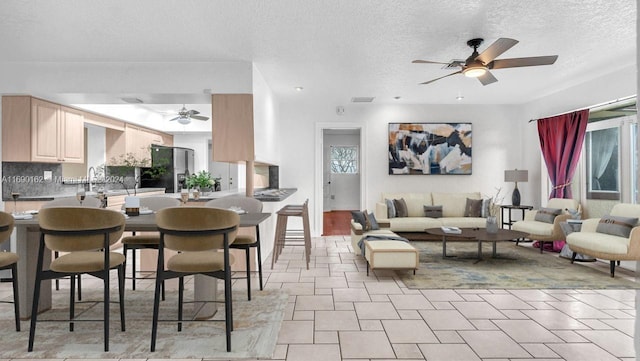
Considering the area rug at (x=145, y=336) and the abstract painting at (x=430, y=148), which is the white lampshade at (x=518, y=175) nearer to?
the abstract painting at (x=430, y=148)

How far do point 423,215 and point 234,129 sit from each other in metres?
3.81

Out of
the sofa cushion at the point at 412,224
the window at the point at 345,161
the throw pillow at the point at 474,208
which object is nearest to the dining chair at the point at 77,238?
the sofa cushion at the point at 412,224

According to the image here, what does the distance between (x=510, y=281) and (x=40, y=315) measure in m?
4.34

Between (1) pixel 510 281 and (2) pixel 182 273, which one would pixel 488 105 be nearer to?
(1) pixel 510 281

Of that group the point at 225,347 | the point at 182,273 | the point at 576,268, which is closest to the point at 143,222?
the point at 182,273

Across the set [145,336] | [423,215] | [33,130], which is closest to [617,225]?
[423,215]

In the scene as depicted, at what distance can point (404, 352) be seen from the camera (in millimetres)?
2430

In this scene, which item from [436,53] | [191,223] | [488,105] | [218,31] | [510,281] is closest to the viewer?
[191,223]

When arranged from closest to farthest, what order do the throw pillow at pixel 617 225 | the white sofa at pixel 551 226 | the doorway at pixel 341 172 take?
1. the throw pillow at pixel 617 225
2. the white sofa at pixel 551 226
3. the doorway at pixel 341 172

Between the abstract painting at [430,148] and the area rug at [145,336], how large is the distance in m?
4.68

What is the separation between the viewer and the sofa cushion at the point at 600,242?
4.14 metres

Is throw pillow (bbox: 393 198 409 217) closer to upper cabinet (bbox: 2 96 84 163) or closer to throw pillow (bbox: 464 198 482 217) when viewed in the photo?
throw pillow (bbox: 464 198 482 217)

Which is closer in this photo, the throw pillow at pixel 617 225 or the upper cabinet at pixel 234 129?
the throw pillow at pixel 617 225

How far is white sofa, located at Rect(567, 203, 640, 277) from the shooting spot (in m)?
4.09
